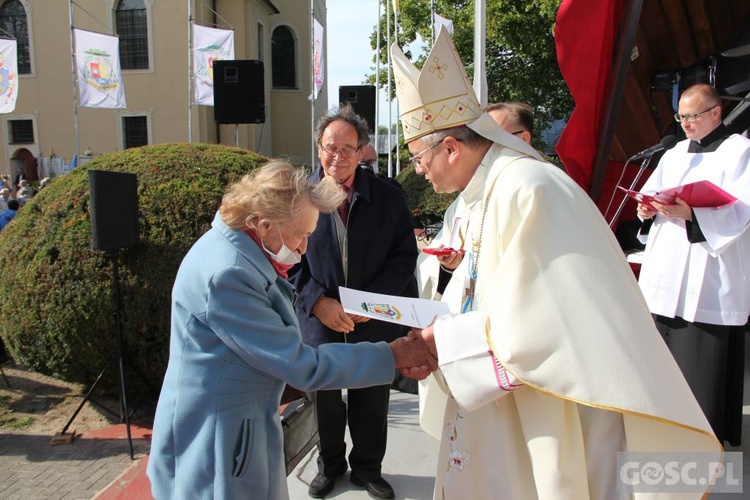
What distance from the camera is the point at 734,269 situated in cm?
327

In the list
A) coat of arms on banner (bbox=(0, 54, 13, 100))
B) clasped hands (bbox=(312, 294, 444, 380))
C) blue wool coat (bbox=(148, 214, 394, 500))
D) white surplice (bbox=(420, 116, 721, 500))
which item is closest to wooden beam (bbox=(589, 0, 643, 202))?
white surplice (bbox=(420, 116, 721, 500))

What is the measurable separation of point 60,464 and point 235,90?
9.02 m

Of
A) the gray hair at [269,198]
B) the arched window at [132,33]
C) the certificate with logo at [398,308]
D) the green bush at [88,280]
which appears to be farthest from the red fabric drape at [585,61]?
the arched window at [132,33]

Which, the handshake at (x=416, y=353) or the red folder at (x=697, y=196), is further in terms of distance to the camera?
the red folder at (x=697, y=196)

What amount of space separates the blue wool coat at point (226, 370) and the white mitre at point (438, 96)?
80cm

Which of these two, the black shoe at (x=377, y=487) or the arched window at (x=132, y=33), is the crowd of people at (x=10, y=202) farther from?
the arched window at (x=132, y=33)

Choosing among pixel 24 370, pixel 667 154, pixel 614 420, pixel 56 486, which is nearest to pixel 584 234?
pixel 614 420

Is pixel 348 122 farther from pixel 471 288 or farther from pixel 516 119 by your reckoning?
pixel 471 288

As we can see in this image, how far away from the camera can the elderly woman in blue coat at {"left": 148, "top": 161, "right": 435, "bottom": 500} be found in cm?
175

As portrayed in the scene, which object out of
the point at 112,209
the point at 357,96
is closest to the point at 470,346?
the point at 112,209

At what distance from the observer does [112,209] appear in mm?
3910

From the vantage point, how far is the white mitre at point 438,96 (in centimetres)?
210

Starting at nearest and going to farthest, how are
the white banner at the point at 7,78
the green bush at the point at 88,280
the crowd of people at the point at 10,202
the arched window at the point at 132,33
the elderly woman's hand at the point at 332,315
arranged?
the elderly woman's hand at the point at 332,315 < the green bush at the point at 88,280 < the crowd of people at the point at 10,202 < the white banner at the point at 7,78 < the arched window at the point at 132,33

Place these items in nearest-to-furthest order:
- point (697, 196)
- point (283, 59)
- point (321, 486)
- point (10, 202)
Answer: point (697, 196)
point (321, 486)
point (10, 202)
point (283, 59)
